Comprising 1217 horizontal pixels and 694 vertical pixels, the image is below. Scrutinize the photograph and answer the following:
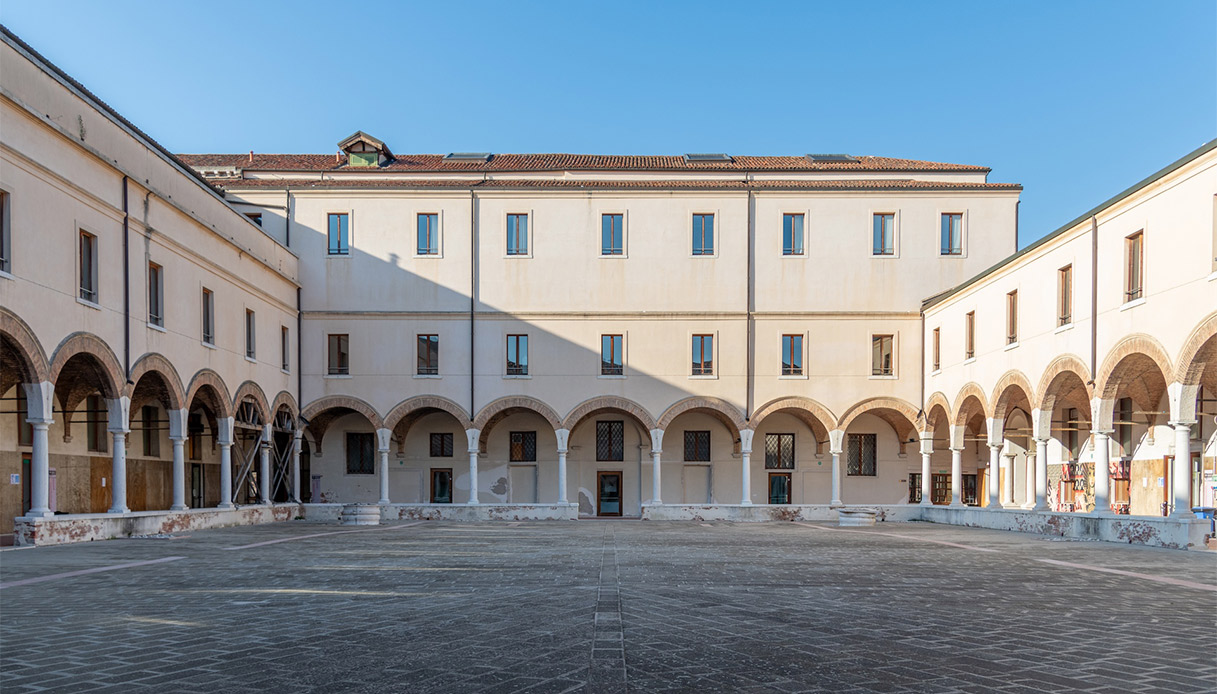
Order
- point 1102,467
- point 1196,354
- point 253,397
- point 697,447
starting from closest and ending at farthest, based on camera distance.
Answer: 1. point 1196,354
2. point 1102,467
3. point 253,397
4. point 697,447

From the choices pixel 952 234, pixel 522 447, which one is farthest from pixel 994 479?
pixel 522 447

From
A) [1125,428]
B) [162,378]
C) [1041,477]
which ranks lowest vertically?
[1041,477]

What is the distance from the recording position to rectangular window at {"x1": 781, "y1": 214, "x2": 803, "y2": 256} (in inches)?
1209

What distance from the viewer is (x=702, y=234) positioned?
101 ft

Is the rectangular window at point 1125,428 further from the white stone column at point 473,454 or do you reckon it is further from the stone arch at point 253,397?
the stone arch at point 253,397

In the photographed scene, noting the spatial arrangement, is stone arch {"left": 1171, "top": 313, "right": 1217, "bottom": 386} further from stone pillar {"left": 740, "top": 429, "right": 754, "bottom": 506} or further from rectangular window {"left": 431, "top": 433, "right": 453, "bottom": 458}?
rectangular window {"left": 431, "top": 433, "right": 453, "bottom": 458}

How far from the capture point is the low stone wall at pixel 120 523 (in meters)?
16.1

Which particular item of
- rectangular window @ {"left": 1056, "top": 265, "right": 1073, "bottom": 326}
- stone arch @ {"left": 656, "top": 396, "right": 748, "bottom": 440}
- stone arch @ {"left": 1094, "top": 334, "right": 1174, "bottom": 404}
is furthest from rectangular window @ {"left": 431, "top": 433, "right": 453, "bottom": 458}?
stone arch @ {"left": 1094, "top": 334, "right": 1174, "bottom": 404}

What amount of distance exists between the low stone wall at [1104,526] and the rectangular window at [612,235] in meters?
13.8

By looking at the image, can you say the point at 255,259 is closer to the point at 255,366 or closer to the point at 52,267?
the point at 255,366

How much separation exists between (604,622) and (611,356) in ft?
75.1

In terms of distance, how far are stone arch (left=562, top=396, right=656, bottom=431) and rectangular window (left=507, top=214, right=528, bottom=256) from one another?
5.61m

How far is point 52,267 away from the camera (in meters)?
16.9

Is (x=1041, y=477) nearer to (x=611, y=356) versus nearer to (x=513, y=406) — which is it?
(x=611, y=356)
